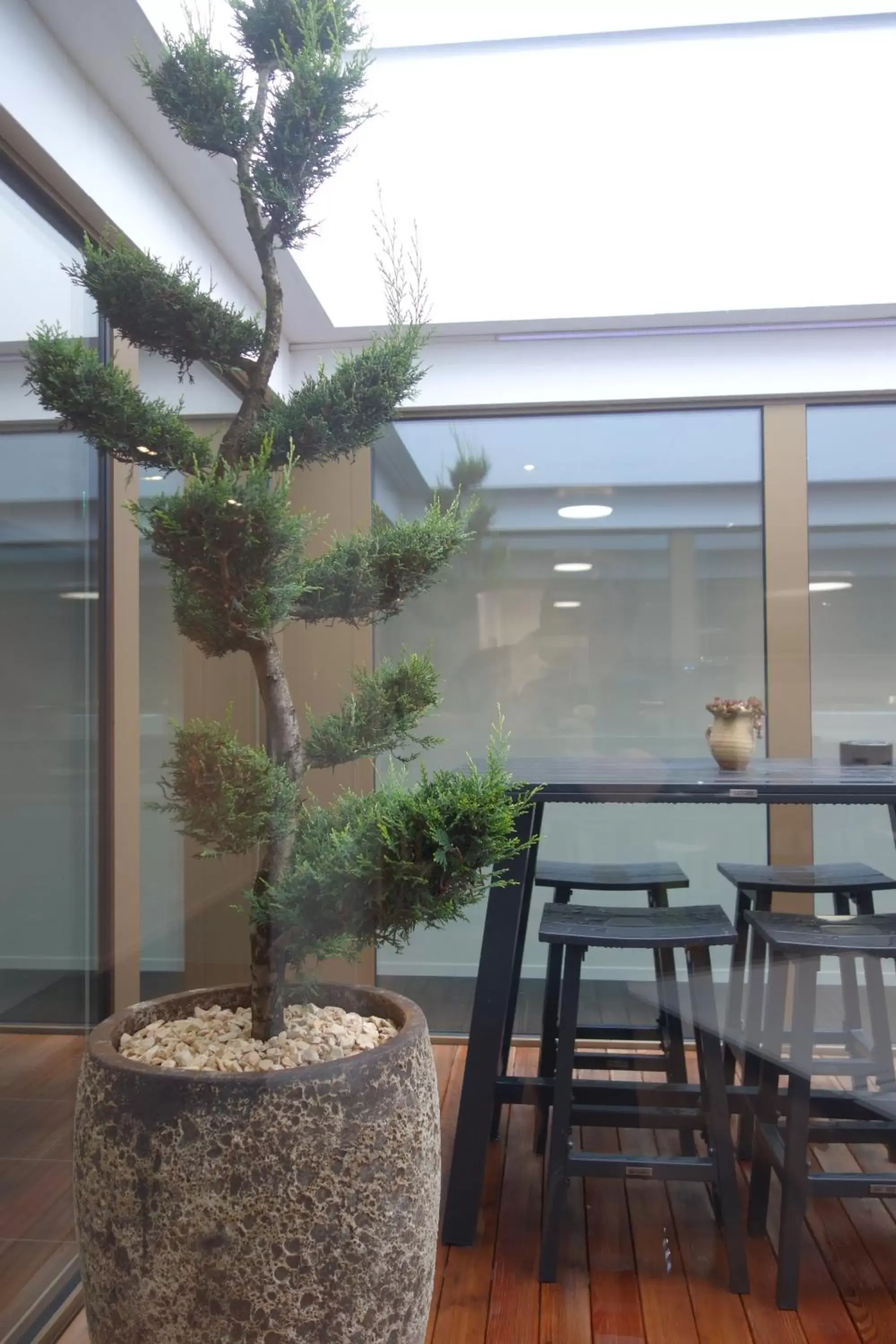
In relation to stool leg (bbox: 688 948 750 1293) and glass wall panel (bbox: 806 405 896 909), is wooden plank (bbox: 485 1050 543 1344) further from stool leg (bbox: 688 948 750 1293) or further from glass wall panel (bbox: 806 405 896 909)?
Result: glass wall panel (bbox: 806 405 896 909)

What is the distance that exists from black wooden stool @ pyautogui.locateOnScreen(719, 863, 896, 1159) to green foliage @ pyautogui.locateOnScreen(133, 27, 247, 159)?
5.62 feet

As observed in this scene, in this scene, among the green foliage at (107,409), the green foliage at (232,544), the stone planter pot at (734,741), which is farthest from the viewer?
the stone planter pot at (734,741)

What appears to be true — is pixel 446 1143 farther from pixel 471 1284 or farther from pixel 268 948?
pixel 268 948

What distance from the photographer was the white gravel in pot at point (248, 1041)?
1.16m

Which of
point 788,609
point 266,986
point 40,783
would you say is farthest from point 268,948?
point 788,609

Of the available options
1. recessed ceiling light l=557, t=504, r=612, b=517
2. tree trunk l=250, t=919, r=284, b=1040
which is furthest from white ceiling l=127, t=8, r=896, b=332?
tree trunk l=250, t=919, r=284, b=1040

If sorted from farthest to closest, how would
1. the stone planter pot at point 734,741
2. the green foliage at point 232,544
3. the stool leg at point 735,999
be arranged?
the stone planter pot at point 734,741, the stool leg at point 735,999, the green foliage at point 232,544

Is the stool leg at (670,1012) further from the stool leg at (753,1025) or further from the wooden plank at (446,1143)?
the wooden plank at (446,1143)

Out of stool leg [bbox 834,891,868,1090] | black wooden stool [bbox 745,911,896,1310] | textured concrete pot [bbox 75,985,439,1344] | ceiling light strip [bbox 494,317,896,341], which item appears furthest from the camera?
ceiling light strip [bbox 494,317,896,341]

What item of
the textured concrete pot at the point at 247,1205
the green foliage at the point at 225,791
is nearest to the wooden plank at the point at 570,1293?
the textured concrete pot at the point at 247,1205

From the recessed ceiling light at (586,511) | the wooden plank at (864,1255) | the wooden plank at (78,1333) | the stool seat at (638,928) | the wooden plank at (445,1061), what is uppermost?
the recessed ceiling light at (586,511)

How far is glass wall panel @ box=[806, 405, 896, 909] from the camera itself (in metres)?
2.33

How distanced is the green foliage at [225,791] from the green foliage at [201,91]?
0.88 metres

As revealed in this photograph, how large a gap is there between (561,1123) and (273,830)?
852mm
